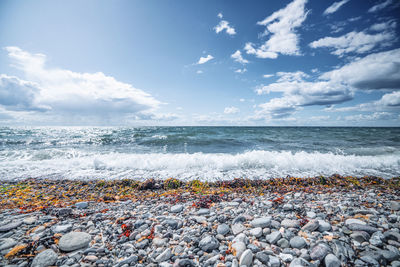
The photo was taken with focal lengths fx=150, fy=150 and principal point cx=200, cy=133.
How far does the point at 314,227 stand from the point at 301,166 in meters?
6.80

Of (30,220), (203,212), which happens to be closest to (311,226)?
(203,212)

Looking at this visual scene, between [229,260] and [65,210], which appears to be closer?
[229,260]

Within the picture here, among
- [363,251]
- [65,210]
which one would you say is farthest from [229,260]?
[65,210]

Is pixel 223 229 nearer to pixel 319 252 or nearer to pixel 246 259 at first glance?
pixel 246 259

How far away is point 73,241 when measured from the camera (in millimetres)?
2619

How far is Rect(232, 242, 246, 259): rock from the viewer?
2334 mm

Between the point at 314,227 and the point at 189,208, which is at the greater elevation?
the point at 314,227

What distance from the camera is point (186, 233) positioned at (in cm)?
289

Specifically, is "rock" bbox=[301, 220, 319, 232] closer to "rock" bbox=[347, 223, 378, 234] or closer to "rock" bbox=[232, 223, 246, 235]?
"rock" bbox=[347, 223, 378, 234]

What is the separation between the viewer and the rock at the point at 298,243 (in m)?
2.45

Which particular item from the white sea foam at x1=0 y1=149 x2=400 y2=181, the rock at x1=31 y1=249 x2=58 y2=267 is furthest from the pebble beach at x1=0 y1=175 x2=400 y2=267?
the white sea foam at x1=0 y1=149 x2=400 y2=181

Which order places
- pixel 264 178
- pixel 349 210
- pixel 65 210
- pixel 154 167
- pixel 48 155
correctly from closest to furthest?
pixel 349 210, pixel 65 210, pixel 264 178, pixel 154 167, pixel 48 155

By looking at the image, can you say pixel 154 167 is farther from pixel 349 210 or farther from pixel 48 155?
pixel 48 155

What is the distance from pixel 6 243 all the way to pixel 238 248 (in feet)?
12.7
